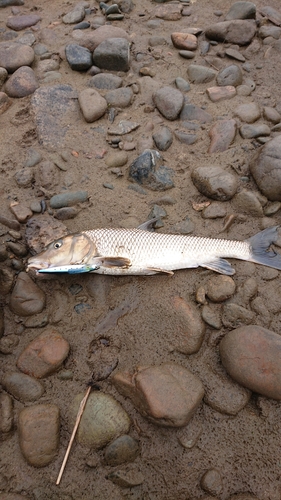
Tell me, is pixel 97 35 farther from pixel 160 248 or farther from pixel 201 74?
pixel 160 248

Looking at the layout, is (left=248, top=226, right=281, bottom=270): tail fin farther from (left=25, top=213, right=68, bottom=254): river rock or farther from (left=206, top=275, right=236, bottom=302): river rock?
(left=25, top=213, right=68, bottom=254): river rock

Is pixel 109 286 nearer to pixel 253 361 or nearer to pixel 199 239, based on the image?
pixel 199 239

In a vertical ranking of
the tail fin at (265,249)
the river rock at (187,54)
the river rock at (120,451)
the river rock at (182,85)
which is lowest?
the river rock at (120,451)

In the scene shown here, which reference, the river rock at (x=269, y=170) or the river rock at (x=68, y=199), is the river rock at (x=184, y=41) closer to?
the river rock at (x=269, y=170)

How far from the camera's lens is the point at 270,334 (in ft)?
12.9

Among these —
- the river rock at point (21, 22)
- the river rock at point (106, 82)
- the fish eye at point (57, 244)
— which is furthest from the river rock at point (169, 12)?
the fish eye at point (57, 244)

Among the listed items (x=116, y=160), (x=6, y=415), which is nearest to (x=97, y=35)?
(x=116, y=160)

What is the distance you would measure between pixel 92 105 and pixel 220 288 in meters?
3.78

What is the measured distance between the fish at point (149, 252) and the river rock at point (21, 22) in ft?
19.1

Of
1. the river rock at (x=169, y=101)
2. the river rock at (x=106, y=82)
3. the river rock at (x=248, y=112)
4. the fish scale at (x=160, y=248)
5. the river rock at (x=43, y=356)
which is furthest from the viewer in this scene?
the river rock at (x=106, y=82)

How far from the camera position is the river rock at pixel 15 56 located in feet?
22.0

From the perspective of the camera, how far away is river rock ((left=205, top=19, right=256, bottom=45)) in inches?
284

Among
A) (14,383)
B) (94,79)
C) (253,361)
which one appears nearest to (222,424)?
(253,361)

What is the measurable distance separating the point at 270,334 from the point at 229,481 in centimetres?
149
